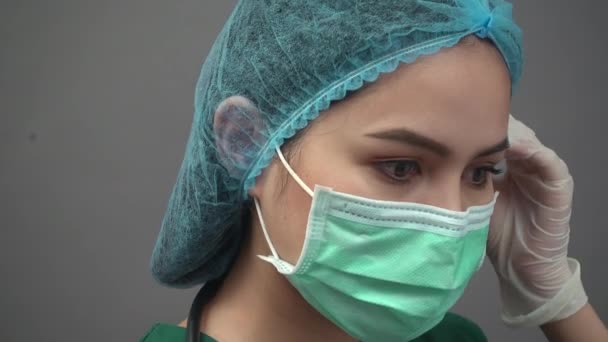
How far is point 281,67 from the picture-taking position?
2.92ft

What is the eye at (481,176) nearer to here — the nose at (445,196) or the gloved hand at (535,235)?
the nose at (445,196)

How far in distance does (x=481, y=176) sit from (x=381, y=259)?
255 mm

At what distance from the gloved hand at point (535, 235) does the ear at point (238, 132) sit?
59 centimetres

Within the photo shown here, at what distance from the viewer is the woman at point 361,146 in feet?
2.71

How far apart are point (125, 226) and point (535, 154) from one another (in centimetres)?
121

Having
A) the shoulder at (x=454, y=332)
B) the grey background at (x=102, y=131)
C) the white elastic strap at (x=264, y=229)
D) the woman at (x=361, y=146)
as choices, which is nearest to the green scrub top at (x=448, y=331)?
the shoulder at (x=454, y=332)

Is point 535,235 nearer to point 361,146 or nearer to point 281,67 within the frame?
point 361,146

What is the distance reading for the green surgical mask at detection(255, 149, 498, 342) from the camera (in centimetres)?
86

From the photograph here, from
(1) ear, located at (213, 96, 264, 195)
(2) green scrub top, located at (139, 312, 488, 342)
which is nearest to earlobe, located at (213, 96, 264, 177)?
(1) ear, located at (213, 96, 264, 195)

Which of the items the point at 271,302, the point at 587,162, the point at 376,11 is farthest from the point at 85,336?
the point at 587,162

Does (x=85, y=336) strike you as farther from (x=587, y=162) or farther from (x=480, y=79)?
(x=587, y=162)

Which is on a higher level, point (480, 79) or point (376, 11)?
point (376, 11)

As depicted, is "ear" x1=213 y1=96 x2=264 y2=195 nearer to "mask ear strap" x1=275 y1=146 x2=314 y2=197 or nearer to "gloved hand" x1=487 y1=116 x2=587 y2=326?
"mask ear strap" x1=275 y1=146 x2=314 y2=197

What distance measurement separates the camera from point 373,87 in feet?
2.74
